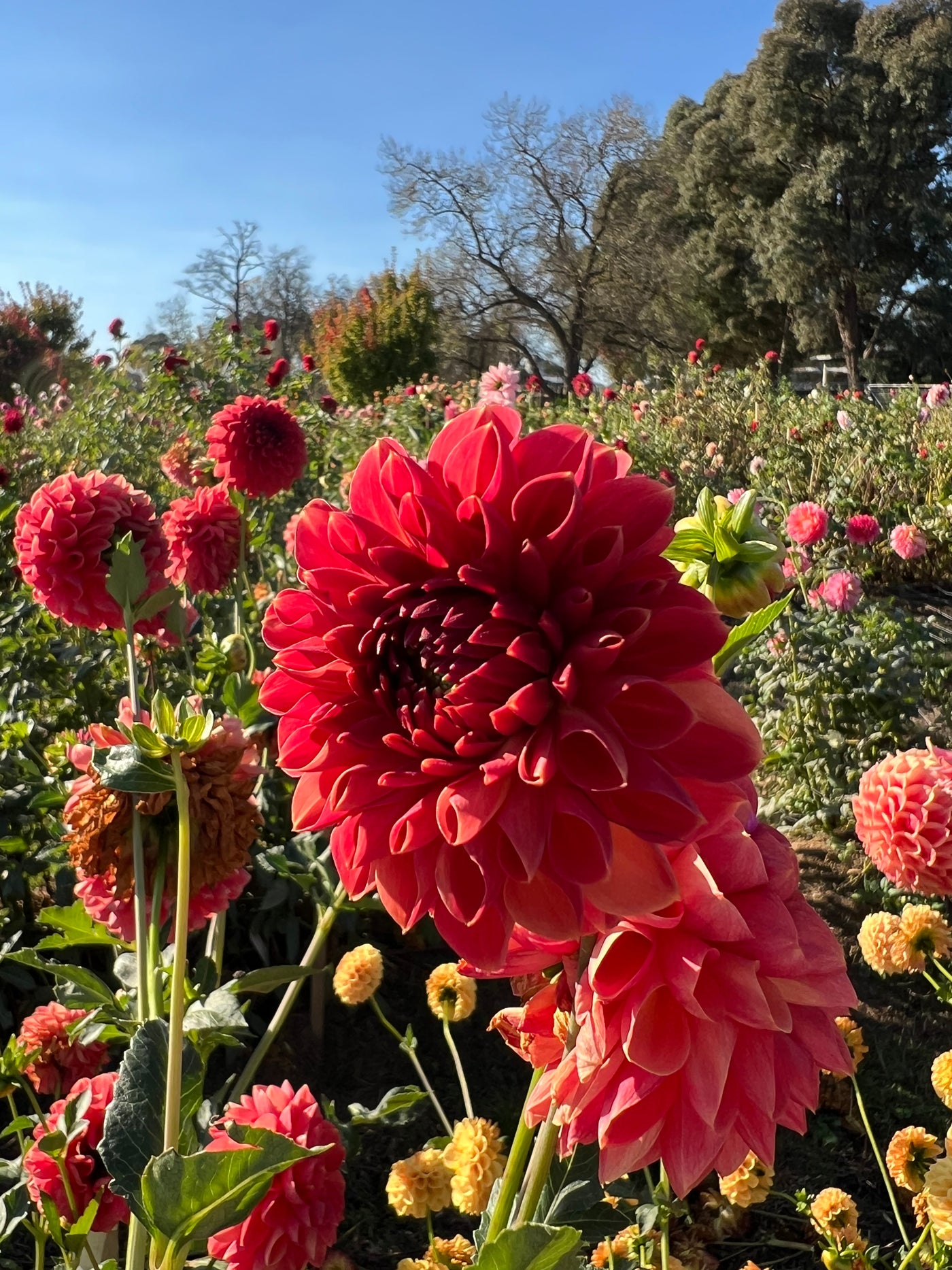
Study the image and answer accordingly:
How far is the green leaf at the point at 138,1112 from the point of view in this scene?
0.63 m

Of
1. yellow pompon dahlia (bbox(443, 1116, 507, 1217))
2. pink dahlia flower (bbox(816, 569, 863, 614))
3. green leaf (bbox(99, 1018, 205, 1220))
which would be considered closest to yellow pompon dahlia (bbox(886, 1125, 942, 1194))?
yellow pompon dahlia (bbox(443, 1116, 507, 1217))

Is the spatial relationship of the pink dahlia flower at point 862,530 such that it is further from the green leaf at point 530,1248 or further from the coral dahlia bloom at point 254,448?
the green leaf at point 530,1248

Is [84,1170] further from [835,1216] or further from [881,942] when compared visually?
[881,942]

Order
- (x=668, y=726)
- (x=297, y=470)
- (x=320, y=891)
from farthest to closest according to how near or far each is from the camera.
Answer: (x=297, y=470)
(x=320, y=891)
(x=668, y=726)

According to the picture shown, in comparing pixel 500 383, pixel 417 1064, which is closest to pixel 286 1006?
pixel 417 1064

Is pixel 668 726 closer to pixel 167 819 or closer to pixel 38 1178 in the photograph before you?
pixel 167 819

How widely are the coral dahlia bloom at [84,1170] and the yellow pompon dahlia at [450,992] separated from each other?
0.50m

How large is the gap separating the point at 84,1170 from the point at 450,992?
1.80 feet

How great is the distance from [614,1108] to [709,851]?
12cm

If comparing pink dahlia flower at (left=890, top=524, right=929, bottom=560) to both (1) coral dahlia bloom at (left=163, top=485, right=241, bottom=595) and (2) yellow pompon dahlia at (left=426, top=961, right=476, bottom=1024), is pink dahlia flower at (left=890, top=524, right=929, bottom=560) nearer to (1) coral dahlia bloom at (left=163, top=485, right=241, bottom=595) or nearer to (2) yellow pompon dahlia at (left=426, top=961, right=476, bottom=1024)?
(1) coral dahlia bloom at (left=163, top=485, right=241, bottom=595)

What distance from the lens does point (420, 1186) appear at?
1.15 meters

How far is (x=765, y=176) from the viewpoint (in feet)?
68.7

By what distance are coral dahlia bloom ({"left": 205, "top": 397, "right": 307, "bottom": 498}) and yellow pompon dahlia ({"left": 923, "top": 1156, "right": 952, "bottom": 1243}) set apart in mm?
1633

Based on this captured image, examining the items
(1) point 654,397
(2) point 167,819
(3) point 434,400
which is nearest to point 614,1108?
(2) point 167,819
